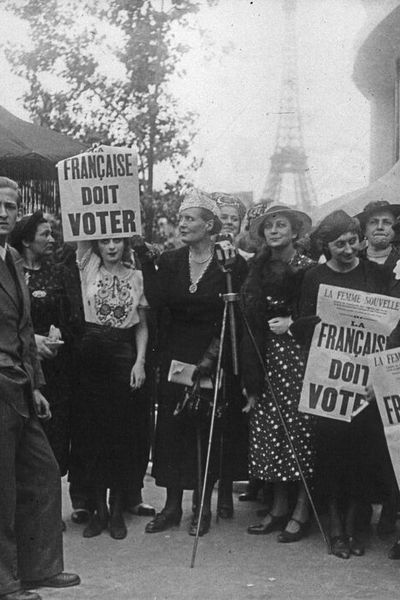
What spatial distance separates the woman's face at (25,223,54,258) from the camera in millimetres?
Answer: 5254

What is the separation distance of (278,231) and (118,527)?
2.00 m

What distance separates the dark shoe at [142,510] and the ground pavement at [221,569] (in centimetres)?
26

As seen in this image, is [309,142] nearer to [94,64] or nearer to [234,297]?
[94,64]

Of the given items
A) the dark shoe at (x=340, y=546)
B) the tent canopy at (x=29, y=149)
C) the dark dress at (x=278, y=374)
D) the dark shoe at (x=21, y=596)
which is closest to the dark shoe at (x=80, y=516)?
the dark dress at (x=278, y=374)

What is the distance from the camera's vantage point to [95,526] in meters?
5.14

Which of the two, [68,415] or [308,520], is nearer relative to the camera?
[308,520]

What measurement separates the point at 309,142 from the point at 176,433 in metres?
7.06

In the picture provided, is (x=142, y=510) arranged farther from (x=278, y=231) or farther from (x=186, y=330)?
(x=278, y=231)

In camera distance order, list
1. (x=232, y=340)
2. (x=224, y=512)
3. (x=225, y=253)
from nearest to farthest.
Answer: (x=225, y=253), (x=232, y=340), (x=224, y=512)

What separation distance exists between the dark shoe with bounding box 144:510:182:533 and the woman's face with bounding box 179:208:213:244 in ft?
5.49

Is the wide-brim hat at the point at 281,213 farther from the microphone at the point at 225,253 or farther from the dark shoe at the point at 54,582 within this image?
the dark shoe at the point at 54,582

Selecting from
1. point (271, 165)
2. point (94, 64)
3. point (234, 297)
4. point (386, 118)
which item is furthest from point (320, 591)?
point (271, 165)

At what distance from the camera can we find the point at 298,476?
198 inches

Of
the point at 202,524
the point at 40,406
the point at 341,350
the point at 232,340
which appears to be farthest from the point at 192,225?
the point at 202,524
